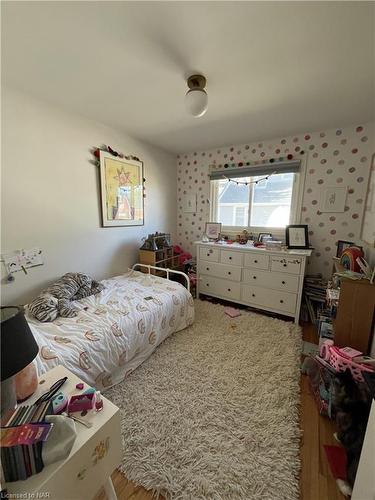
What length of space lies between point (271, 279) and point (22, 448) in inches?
100.0

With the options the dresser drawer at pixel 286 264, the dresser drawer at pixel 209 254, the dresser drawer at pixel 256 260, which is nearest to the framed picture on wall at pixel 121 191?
the dresser drawer at pixel 209 254

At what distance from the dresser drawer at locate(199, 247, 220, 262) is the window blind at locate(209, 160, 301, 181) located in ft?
3.74

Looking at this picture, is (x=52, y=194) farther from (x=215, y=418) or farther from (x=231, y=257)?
(x=215, y=418)

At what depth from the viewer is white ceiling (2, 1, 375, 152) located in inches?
41.9

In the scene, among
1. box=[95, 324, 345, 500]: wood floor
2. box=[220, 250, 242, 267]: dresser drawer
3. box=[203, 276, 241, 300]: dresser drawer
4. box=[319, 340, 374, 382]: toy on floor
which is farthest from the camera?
box=[203, 276, 241, 300]: dresser drawer

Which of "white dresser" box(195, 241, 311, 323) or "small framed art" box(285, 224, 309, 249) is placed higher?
"small framed art" box(285, 224, 309, 249)

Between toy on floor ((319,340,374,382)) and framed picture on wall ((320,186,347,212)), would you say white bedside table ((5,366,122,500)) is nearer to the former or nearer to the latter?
toy on floor ((319,340,374,382))

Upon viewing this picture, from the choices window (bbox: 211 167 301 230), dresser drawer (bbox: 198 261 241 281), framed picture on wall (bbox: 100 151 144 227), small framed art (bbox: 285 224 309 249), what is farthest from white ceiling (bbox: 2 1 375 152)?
dresser drawer (bbox: 198 261 241 281)

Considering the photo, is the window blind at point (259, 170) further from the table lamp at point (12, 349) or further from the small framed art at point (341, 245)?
the table lamp at point (12, 349)

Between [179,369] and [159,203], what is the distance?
95.9 inches

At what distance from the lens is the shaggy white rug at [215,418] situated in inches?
42.4

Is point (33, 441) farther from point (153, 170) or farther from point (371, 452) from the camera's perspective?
point (153, 170)

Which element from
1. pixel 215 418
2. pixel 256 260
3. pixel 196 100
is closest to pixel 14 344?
pixel 215 418

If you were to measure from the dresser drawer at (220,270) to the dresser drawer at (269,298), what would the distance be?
199mm
